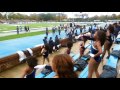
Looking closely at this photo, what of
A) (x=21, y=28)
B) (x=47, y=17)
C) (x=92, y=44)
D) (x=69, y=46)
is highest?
(x=47, y=17)

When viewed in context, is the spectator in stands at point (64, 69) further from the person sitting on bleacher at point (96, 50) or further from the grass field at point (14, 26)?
Result: the grass field at point (14, 26)

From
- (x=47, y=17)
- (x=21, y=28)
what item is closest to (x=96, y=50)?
(x=47, y=17)

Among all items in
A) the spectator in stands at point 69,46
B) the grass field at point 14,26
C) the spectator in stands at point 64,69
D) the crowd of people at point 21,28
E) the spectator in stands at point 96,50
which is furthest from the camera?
the spectator in stands at point 69,46

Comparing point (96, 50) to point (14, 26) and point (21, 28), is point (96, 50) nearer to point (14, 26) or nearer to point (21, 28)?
point (21, 28)

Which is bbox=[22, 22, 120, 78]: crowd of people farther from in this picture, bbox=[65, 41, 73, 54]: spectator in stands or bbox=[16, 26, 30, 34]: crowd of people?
bbox=[16, 26, 30, 34]: crowd of people

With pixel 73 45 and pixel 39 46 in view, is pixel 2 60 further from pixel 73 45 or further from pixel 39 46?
pixel 73 45

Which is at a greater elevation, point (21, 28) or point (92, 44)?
point (21, 28)

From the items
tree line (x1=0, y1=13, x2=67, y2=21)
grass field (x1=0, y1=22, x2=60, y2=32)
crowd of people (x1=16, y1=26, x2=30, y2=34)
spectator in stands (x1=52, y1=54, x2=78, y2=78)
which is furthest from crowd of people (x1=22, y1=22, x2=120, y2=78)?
spectator in stands (x1=52, y1=54, x2=78, y2=78)

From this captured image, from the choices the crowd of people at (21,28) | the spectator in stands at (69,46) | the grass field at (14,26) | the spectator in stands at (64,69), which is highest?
the grass field at (14,26)

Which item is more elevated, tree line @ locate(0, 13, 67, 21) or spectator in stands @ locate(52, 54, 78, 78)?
tree line @ locate(0, 13, 67, 21)

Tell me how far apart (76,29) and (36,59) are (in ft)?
3.55

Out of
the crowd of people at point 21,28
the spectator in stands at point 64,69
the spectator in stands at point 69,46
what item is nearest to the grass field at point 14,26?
the crowd of people at point 21,28

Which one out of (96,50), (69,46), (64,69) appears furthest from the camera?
(69,46)
